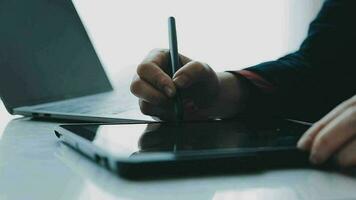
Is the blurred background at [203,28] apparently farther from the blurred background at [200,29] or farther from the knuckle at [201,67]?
the knuckle at [201,67]

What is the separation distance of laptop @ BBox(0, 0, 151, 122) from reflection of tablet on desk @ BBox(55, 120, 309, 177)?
0.58ft

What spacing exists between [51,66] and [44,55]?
0.03 metres

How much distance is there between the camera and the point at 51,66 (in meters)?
0.93

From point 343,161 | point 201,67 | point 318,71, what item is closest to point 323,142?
Result: point 343,161

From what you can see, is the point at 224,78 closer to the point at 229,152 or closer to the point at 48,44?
the point at 229,152

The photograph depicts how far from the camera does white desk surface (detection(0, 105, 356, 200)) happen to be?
0.26 metres

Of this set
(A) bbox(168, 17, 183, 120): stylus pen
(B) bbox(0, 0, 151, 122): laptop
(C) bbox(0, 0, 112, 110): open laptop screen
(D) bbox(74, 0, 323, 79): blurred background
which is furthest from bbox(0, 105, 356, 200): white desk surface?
(D) bbox(74, 0, 323, 79): blurred background

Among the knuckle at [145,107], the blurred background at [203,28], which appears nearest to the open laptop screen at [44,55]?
the blurred background at [203,28]

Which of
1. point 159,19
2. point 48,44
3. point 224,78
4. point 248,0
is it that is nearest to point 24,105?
point 48,44

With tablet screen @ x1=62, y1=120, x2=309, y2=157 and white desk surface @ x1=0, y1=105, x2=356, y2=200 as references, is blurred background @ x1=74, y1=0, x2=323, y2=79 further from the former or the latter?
white desk surface @ x1=0, y1=105, x2=356, y2=200

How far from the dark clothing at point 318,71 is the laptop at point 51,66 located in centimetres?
21

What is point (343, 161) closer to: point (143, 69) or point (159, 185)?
point (159, 185)

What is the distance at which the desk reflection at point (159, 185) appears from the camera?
0.26m

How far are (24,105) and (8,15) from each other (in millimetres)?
177
